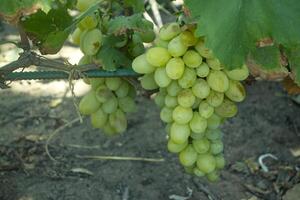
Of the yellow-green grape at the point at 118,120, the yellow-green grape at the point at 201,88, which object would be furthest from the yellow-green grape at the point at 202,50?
the yellow-green grape at the point at 118,120

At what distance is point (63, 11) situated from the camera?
6.68 ft

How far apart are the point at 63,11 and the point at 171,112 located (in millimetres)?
537

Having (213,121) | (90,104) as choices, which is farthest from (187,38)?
(90,104)

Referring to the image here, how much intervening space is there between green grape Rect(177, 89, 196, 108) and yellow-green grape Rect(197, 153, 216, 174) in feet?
0.99

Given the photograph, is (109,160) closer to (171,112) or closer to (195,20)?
(171,112)

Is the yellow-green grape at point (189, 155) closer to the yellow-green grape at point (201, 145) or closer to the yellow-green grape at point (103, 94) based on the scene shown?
the yellow-green grape at point (201, 145)

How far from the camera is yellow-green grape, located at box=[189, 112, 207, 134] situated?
2.00m

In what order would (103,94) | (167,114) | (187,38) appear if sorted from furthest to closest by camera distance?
(103,94) < (167,114) < (187,38)

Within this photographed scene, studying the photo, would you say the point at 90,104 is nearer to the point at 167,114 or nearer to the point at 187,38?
the point at 167,114

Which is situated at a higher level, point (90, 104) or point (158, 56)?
point (158, 56)

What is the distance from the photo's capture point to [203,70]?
74.2 inches

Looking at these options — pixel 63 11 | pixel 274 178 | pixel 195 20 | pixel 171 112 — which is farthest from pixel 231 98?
pixel 274 178

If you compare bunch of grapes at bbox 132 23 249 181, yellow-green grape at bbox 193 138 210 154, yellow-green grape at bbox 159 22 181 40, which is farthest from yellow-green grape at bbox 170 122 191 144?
yellow-green grape at bbox 159 22 181 40

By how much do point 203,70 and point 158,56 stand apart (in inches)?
6.2
